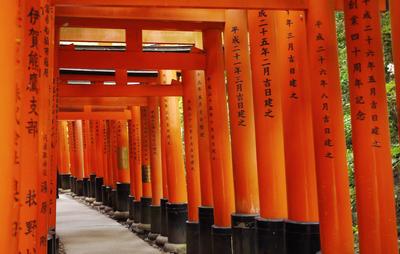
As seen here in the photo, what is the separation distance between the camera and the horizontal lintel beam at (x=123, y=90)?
9.51 meters

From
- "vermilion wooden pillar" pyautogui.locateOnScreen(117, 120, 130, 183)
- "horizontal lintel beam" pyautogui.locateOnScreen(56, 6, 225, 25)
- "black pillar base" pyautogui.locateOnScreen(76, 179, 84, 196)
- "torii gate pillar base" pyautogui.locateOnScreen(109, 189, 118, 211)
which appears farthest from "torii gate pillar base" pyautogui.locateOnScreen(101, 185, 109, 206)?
"horizontal lintel beam" pyautogui.locateOnScreen(56, 6, 225, 25)

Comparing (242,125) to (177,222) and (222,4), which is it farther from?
(177,222)

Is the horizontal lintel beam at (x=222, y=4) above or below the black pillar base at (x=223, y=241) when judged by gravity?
above

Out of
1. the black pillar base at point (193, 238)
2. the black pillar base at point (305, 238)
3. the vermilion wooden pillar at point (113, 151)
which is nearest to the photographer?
the black pillar base at point (305, 238)

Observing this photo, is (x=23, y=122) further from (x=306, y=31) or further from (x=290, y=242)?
(x=290, y=242)

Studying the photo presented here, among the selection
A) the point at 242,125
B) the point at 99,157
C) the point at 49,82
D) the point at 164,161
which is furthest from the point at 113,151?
the point at 49,82

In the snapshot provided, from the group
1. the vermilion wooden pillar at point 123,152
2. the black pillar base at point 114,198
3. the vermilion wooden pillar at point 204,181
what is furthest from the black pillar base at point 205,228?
the black pillar base at point 114,198

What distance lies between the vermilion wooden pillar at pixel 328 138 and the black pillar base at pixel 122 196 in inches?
473

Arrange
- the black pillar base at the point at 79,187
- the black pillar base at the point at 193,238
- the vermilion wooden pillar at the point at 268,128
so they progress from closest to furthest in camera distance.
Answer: the vermilion wooden pillar at the point at 268,128, the black pillar base at the point at 193,238, the black pillar base at the point at 79,187

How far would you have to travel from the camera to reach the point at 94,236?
12.0 meters

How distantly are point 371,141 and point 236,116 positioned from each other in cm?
276

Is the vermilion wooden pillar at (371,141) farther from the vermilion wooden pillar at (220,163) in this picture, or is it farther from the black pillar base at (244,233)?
the vermilion wooden pillar at (220,163)

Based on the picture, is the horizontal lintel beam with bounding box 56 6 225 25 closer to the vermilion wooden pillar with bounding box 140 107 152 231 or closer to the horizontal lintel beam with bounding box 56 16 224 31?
the horizontal lintel beam with bounding box 56 16 224 31

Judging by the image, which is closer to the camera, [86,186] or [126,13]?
[126,13]
